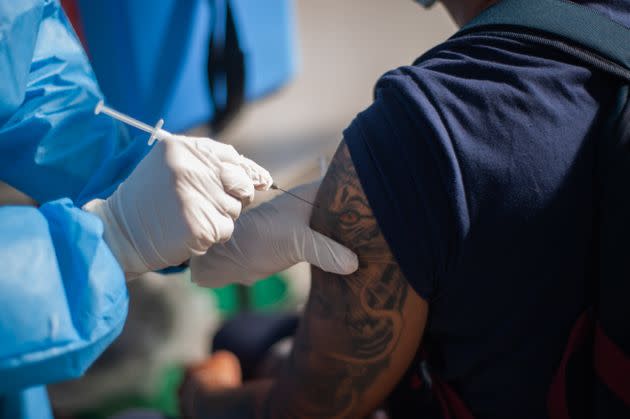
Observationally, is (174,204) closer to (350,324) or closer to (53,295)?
(53,295)

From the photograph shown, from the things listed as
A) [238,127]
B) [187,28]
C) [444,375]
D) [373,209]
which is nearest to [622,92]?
[373,209]

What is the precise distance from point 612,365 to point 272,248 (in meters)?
0.61

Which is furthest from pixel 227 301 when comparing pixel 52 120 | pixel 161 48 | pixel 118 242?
pixel 161 48

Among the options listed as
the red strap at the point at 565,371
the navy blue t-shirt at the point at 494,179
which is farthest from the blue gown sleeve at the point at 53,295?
the red strap at the point at 565,371

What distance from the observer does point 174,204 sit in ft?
2.96

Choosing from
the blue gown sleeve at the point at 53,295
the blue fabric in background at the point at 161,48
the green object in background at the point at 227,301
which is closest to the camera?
the blue gown sleeve at the point at 53,295

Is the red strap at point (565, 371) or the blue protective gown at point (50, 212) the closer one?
the blue protective gown at point (50, 212)

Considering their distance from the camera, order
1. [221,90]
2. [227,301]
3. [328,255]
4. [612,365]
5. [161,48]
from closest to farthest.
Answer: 1. [612,365]
2. [328,255]
3. [227,301]
4. [161,48]
5. [221,90]

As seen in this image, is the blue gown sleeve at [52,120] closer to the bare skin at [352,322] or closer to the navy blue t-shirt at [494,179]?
the bare skin at [352,322]

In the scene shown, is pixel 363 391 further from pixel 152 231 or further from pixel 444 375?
pixel 152 231

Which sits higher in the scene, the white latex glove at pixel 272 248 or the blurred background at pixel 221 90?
the white latex glove at pixel 272 248

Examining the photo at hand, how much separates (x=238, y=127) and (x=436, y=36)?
1.59 meters

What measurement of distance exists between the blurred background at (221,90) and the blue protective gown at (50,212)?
0.45 m

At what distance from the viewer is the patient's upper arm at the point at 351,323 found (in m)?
0.99
